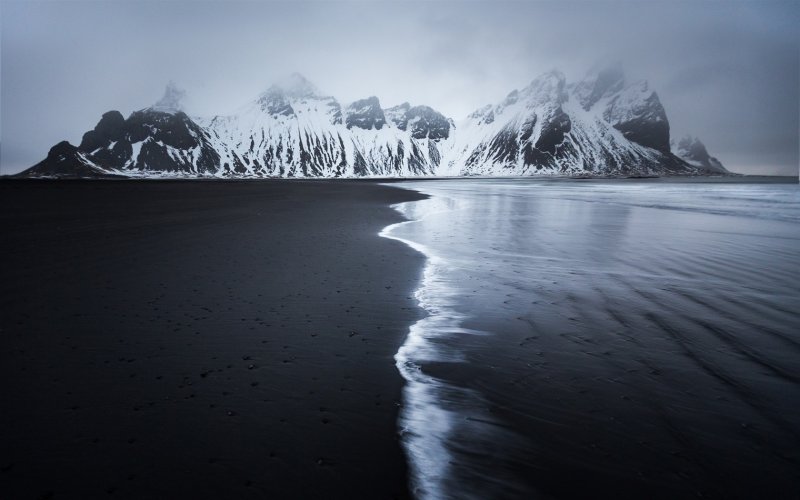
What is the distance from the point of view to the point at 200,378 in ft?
16.7

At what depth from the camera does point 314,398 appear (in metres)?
4.68

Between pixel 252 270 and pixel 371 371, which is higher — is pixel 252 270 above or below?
above

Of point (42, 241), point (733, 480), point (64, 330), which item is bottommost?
point (733, 480)

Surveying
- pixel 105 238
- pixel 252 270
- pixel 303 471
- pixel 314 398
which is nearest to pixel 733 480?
pixel 303 471

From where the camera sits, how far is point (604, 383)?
5012 millimetres

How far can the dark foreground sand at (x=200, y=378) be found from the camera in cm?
345

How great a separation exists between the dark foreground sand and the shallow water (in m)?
0.64

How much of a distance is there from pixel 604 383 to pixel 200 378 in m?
5.05

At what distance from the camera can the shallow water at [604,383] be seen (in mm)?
3484

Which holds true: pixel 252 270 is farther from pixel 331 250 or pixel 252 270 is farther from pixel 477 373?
pixel 477 373

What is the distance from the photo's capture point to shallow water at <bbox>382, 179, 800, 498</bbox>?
3.48 metres

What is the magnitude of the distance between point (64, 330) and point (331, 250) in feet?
26.6

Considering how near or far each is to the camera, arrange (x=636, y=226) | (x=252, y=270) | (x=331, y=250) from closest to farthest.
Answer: (x=252, y=270) → (x=331, y=250) → (x=636, y=226)

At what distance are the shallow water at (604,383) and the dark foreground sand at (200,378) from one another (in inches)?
25.3
